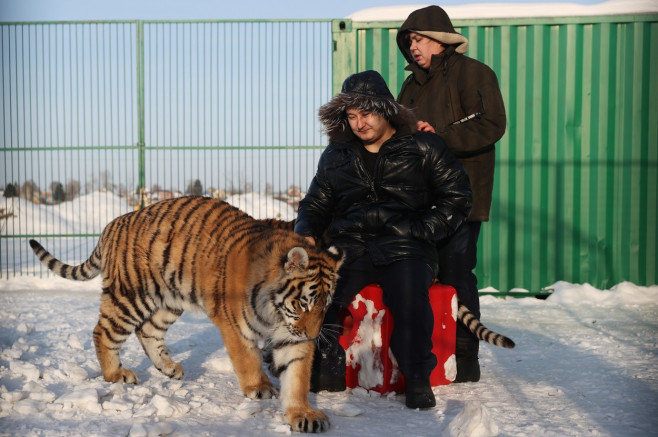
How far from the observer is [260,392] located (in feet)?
12.1

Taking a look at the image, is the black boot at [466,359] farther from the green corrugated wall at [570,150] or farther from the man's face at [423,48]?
the green corrugated wall at [570,150]

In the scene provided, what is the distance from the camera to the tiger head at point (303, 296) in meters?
3.38

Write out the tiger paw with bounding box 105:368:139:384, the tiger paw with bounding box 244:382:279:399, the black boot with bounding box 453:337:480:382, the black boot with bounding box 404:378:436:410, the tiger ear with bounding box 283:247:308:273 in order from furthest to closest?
1. the black boot with bounding box 453:337:480:382
2. the tiger paw with bounding box 105:368:139:384
3. the tiger paw with bounding box 244:382:279:399
4. the black boot with bounding box 404:378:436:410
5. the tiger ear with bounding box 283:247:308:273

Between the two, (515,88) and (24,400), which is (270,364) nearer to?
(24,400)

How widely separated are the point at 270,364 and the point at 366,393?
0.84 metres

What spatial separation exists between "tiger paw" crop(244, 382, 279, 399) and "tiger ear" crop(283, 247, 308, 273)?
0.74 meters

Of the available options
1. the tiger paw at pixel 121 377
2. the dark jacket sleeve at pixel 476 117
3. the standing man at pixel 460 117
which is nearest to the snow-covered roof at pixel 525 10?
the standing man at pixel 460 117

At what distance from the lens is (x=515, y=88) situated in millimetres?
8422

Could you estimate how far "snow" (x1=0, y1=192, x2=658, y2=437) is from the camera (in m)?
3.15

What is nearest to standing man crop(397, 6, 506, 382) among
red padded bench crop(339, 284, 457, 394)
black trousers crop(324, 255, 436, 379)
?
red padded bench crop(339, 284, 457, 394)

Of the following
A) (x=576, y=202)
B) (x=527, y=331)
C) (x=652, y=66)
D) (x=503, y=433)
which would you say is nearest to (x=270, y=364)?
(x=503, y=433)

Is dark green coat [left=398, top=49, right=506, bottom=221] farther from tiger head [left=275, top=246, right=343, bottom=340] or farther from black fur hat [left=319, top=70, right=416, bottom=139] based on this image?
tiger head [left=275, top=246, right=343, bottom=340]

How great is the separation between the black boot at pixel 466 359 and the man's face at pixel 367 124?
1.32 m

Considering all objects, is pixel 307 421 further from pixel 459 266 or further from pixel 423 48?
pixel 423 48
